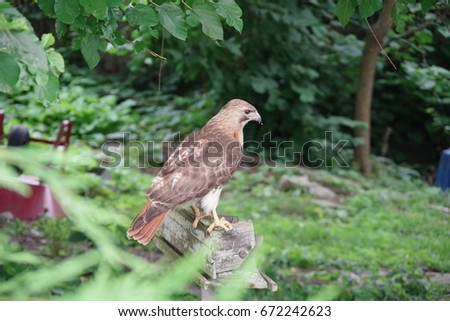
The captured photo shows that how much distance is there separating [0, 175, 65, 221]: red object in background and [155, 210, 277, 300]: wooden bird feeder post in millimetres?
2070

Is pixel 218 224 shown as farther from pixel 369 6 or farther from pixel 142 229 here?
pixel 369 6

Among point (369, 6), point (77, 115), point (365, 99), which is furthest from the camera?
point (77, 115)

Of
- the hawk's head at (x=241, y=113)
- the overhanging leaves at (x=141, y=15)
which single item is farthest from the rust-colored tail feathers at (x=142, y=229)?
the overhanging leaves at (x=141, y=15)

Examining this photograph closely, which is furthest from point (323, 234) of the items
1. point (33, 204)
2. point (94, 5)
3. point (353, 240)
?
point (94, 5)

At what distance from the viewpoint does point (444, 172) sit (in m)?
2.67

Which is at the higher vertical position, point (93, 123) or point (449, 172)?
point (449, 172)

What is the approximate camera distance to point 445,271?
253 cm

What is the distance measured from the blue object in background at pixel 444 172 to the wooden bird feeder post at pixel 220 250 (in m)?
1.32

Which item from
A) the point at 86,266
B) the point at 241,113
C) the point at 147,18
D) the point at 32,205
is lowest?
the point at 32,205

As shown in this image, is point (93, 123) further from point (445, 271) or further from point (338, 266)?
point (445, 271)

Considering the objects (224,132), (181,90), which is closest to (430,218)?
(224,132)

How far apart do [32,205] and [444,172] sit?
202 cm
